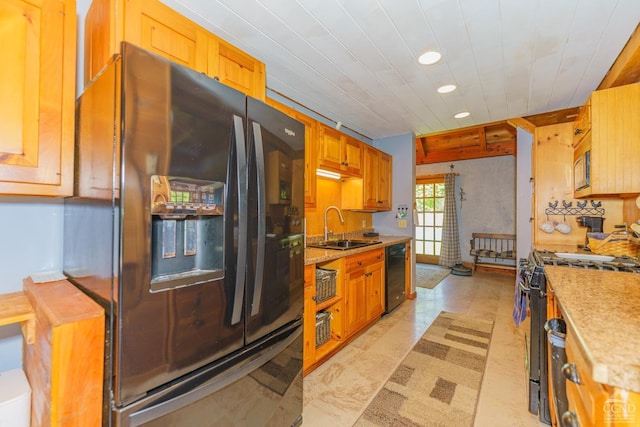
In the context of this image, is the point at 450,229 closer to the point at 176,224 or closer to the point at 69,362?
the point at 176,224

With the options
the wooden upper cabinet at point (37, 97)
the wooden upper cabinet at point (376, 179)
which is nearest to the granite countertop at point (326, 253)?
the wooden upper cabinet at point (376, 179)

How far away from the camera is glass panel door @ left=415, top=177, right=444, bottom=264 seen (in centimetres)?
657

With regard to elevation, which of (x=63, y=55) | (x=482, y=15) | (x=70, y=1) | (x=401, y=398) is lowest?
(x=401, y=398)

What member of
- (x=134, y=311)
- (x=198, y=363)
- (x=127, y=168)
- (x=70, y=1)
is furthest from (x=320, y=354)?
(x=70, y=1)

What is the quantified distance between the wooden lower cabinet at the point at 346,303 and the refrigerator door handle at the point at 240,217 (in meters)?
0.89

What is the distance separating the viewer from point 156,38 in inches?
54.1

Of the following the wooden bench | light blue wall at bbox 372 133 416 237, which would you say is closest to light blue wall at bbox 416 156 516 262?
the wooden bench

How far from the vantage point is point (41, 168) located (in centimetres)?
108

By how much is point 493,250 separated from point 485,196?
117cm

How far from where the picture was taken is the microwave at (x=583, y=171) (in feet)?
6.93

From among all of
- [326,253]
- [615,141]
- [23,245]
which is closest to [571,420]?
[326,253]

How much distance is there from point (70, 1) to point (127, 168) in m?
0.89

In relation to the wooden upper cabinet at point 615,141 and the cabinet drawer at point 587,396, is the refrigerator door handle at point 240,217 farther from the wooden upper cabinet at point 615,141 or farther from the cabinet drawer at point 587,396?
the wooden upper cabinet at point 615,141

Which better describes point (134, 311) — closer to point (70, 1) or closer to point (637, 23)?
point (70, 1)
